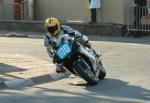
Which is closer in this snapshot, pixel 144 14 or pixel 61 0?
pixel 144 14

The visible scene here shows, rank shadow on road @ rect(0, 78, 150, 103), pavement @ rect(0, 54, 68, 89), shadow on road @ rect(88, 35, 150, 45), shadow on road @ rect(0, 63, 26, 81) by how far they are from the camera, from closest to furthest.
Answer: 1. shadow on road @ rect(0, 78, 150, 103)
2. pavement @ rect(0, 54, 68, 89)
3. shadow on road @ rect(0, 63, 26, 81)
4. shadow on road @ rect(88, 35, 150, 45)

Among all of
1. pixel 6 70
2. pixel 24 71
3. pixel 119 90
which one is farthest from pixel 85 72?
pixel 6 70

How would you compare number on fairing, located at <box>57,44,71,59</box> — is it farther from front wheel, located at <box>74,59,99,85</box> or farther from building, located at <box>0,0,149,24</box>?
building, located at <box>0,0,149,24</box>

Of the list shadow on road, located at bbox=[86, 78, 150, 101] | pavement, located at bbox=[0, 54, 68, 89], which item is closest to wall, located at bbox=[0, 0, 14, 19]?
pavement, located at bbox=[0, 54, 68, 89]

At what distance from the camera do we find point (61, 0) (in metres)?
24.6

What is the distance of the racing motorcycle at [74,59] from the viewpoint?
11156 mm

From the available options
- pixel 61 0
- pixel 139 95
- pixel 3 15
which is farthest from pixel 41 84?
pixel 3 15

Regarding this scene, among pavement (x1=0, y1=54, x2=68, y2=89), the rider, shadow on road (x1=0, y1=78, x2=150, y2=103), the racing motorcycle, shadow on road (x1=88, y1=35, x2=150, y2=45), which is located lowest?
shadow on road (x1=0, y1=78, x2=150, y2=103)

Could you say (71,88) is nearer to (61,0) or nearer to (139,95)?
(139,95)

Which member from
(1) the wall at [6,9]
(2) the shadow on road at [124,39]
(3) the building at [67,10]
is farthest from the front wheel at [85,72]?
(1) the wall at [6,9]

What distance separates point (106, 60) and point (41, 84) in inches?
145

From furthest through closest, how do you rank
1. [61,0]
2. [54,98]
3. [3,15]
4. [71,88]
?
[3,15]
[61,0]
[71,88]
[54,98]

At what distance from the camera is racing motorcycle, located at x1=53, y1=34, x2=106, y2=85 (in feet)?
36.6

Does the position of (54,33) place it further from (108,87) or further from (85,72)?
(108,87)
